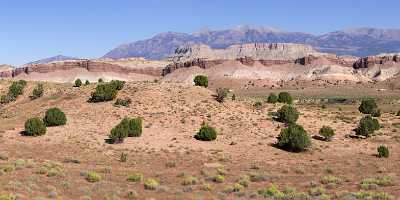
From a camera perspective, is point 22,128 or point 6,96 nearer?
point 22,128

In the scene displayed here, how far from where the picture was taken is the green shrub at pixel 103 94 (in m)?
58.5

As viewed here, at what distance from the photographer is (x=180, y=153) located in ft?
139

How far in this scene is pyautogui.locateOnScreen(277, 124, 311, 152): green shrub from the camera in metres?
44.2

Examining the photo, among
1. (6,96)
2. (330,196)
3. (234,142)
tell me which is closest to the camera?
(330,196)

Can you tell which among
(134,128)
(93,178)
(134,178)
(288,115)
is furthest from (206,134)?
(93,178)

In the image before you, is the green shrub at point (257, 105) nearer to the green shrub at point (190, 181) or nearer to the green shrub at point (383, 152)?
the green shrub at point (383, 152)

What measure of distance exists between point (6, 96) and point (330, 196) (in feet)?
208

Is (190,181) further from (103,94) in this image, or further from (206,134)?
(103,94)

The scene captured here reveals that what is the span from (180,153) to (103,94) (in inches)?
748

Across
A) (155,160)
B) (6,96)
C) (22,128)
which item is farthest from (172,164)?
(6,96)

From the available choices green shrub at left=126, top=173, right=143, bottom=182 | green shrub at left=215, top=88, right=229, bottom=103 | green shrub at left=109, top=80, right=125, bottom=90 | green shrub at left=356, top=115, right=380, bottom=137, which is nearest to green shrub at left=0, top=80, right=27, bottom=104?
green shrub at left=109, top=80, right=125, bottom=90

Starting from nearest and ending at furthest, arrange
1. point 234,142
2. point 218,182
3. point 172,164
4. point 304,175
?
point 218,182, point 304,175, point 172,164, point 234,142

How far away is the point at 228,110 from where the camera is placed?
188 feet

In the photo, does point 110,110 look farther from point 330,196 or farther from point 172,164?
point 330,196
